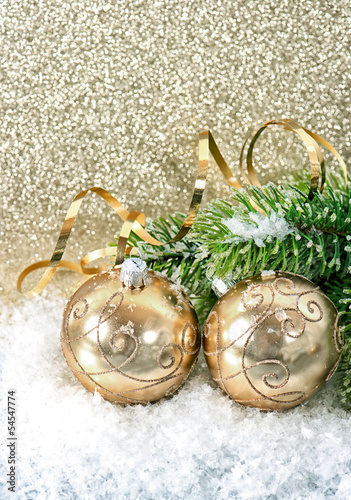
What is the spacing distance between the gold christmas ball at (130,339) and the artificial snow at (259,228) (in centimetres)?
9

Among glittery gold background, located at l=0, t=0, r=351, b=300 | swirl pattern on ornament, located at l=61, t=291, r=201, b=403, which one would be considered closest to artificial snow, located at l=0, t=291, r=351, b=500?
swirl pattern on ornament, located at l=61, t=291, r=201, b=403

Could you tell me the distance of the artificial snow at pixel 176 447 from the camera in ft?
1.37

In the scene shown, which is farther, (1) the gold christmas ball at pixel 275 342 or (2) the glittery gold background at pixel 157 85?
(2) the glittery gold background at pixel 157 85

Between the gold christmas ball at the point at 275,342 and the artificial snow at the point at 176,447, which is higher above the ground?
the gold christmas ball at the point at 275,342

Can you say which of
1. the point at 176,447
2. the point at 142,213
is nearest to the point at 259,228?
the point at 142,213

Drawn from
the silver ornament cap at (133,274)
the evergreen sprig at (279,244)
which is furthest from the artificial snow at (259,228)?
the silver ornament cap at (133,274)

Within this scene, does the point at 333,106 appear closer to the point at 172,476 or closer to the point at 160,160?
the point at 160,160

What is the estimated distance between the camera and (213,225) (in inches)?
20.1

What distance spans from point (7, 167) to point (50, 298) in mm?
203

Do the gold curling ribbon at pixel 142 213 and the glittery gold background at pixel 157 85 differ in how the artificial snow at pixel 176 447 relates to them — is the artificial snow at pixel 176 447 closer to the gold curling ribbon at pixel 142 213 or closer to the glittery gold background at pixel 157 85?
the gold curling ribbon at pixel 142 213

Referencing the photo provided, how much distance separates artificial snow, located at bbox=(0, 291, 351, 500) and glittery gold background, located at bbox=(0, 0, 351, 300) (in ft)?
1.03

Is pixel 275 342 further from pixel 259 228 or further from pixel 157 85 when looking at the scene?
pixel 157 85

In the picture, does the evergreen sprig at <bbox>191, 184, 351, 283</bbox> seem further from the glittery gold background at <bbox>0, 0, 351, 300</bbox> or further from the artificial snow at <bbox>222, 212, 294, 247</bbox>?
the glittery gold background at <bbox>0, 0, 351, 300</bbox>

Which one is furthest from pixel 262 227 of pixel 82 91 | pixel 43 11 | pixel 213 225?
pixel 43 11
